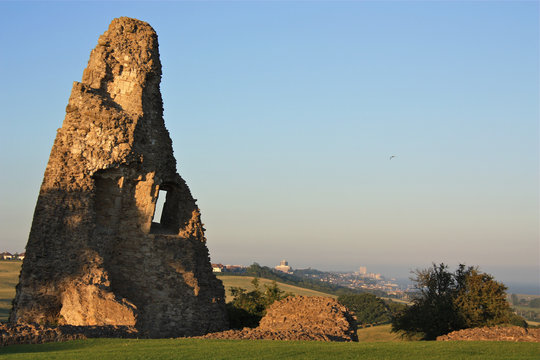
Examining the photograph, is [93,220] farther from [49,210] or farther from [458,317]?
[458,317]

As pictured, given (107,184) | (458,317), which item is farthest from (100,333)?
(458,317)

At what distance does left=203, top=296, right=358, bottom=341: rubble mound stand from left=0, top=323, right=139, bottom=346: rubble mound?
3.56 m

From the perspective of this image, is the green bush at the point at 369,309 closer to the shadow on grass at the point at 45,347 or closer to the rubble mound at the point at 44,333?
the rubble mound at the point at 44,333

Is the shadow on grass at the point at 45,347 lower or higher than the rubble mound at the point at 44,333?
Answer: lower

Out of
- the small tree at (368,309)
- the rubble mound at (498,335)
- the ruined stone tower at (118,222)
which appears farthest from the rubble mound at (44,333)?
the small tree at (368,309)

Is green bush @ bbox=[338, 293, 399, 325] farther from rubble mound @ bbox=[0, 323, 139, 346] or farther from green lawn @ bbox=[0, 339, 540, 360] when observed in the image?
rubble mound @ bbox=[0, 323, 139, 346]

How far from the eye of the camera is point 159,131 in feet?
82.5

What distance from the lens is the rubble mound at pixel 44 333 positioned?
16484mm

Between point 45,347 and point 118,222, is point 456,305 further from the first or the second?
point 45,347

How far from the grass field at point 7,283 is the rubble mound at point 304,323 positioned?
35.1 metres

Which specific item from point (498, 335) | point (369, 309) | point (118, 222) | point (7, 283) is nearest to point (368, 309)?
point (369, 309)

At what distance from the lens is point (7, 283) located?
244ft

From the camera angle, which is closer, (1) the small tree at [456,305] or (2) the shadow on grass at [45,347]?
(2) the shadow on grass at [45,347]

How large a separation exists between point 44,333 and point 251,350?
5850 mm
